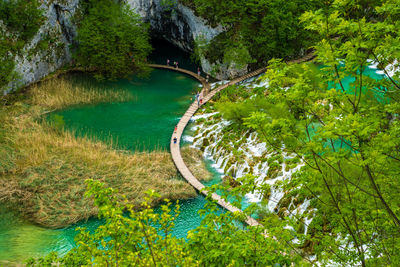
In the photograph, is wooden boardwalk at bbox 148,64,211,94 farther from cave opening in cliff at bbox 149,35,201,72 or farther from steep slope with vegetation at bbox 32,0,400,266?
steep slope with vegetation at bbox 32,0,400,266

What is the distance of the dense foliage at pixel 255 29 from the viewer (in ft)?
102

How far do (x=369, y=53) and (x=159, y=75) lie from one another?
30.1 m

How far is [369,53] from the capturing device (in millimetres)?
7422

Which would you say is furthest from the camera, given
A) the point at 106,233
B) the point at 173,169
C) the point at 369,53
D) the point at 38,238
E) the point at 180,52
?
the point at 180,52

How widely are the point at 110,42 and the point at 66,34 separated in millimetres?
5701

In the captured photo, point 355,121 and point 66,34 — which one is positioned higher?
point 66,34

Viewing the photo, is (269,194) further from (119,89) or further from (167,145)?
(119,89)

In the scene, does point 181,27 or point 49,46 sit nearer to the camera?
point 49,46

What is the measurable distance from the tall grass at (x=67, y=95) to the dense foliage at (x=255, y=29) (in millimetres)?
9322

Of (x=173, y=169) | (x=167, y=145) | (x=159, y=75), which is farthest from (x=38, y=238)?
(x=159, y=75)

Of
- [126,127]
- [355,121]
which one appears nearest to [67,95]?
[126,127]

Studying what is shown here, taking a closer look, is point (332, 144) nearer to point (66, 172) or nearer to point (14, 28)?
point (66, 172)

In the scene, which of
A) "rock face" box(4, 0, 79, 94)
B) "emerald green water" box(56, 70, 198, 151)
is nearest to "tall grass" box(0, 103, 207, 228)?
"emerald green water" box(56, 70, 198, 151)

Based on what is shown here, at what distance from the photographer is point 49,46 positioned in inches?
1335
